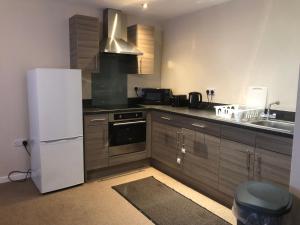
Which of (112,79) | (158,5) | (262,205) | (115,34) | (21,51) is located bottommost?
(262,205)

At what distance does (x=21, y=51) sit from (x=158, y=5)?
6.26 feet

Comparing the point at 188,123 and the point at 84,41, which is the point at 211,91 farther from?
the point at 84,41

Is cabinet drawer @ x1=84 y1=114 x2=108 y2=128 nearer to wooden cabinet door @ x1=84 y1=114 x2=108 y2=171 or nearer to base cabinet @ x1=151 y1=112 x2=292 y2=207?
wooden cabinet door @ x1=84 y1=114 x2=108 y2=171

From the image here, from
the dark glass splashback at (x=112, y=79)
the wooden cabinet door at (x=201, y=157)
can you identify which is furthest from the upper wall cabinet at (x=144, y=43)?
the wooden cabinet door at (x=201, y=157)

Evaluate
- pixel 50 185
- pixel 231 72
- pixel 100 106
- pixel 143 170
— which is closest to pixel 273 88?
pixel 231 72

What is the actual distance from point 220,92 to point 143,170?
5.16 feet

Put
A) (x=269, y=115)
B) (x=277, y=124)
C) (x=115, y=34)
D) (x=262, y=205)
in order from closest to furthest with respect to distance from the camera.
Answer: (x=262, y=205), (x=277, y=124), (x=269, y=115), (x=115, y=34)

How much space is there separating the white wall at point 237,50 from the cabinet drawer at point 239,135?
2.27ft

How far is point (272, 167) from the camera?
7.04ft

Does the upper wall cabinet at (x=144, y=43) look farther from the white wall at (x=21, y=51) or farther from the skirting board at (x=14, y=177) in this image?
the skirting board at (x=14, y=177)

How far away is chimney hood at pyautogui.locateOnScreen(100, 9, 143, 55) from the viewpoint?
3.42m

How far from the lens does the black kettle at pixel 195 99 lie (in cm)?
352

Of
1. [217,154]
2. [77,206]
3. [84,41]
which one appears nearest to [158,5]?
[84,41]

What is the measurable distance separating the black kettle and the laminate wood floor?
1109 mm
